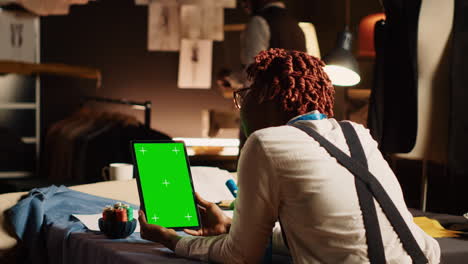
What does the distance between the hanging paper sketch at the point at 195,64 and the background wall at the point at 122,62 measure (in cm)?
7

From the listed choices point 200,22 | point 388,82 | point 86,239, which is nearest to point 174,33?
point 200,22

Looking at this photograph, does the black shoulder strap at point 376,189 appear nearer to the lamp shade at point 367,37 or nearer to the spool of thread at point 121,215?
the spool of thread at point 121,215

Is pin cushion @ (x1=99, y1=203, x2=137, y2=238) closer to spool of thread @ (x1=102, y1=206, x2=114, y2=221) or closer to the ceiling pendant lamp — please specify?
spool of thread @ (x1=102, y1=206, x2=114, y2=221)

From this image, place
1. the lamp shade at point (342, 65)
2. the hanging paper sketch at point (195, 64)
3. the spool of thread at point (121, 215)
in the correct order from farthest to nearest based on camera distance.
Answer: the hanging paper sketch at point (195, 64) < the lamp shade at point (342, 65) < the spool of thread at point (121, 215)

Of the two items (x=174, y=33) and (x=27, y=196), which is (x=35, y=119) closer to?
(x=174, y=33)

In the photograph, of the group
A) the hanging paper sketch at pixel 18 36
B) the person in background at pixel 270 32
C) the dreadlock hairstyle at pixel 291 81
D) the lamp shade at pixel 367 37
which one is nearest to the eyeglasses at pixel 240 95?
the dreadlock hairstyle at pixel 291 81

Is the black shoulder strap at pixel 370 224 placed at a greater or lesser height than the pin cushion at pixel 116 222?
greater

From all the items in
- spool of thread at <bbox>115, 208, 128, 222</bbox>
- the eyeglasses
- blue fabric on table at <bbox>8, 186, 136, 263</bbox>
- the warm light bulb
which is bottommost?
blue fabric on table at <bbox>8, 186, 136, 263</bbox>

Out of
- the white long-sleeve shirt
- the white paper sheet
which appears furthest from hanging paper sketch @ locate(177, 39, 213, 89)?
the white long-sleeve shirt

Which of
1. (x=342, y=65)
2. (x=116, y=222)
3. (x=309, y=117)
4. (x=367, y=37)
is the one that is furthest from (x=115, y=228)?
(x=367, y=37)

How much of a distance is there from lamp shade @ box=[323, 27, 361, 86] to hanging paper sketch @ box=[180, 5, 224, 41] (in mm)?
3750

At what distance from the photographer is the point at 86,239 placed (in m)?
1.55

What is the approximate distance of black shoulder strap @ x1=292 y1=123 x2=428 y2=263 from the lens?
122cm

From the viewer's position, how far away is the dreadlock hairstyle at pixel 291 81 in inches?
52.1
